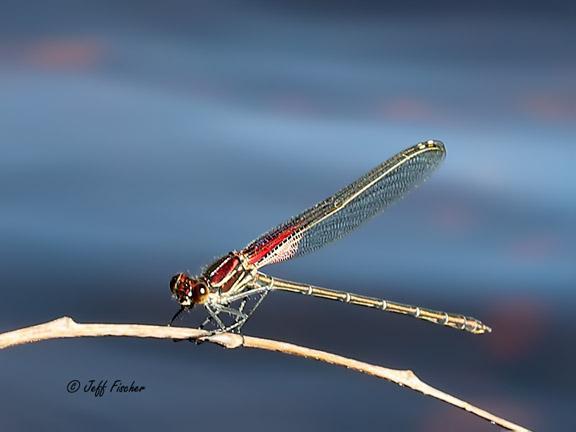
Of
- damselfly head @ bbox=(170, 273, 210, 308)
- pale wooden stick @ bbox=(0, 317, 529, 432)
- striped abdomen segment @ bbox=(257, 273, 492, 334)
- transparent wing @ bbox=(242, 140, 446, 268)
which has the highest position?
transparent wing @ bbox=(242, 140, 446, 268)

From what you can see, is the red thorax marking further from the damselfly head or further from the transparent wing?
the damselfly head

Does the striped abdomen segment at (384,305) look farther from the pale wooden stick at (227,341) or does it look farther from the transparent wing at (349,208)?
the pale wooden stick at (227,341)

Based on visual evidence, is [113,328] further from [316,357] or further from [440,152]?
[440,152]

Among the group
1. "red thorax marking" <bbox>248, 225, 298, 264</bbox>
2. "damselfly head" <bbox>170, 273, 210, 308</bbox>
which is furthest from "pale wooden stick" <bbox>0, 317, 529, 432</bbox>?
"red thorax marking" <bbox>248, 225, 298, 264</bbox>

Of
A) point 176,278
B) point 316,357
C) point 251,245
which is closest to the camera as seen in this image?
point 316,357

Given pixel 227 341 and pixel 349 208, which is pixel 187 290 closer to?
pixel 227 341

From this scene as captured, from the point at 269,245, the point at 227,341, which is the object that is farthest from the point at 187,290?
the point at 269,245

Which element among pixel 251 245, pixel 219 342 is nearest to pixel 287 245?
pixel 251 245
